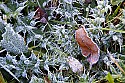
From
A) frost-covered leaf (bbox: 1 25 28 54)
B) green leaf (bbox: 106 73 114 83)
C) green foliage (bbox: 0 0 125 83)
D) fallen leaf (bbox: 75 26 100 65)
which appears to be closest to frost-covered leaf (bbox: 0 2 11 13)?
green foliage (bbox: 0 0 125 83)

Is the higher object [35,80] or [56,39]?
[56,39]

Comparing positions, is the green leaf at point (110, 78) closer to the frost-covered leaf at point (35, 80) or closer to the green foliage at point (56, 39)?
the green foliage at point (56, 39)

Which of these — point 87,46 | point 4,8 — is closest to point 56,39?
point 87,46

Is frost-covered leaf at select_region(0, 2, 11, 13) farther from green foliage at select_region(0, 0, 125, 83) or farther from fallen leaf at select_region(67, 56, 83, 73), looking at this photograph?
fallen leaf at select_region(67, 56, 83, 73)

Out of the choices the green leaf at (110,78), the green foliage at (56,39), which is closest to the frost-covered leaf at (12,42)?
the green foliage at (56,39)

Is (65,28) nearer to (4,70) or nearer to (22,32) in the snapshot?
(22,32)

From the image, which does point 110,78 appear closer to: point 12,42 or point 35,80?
point 35,80

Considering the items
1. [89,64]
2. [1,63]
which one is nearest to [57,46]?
[89,64]

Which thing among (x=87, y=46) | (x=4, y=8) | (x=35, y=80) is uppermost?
(x=4, y=8)
